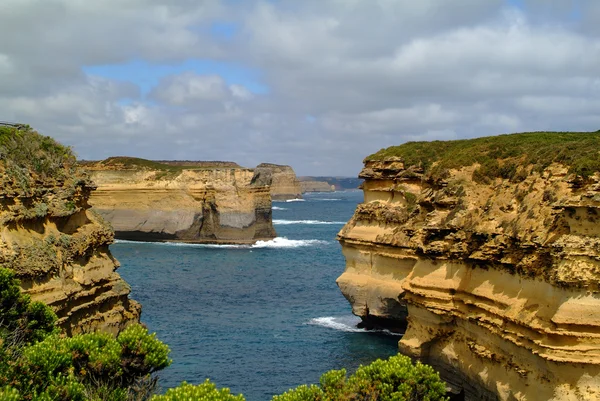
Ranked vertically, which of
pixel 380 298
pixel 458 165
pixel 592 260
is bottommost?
pixel 380 298

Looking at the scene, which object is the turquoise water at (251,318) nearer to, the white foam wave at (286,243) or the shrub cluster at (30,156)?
the white foam wave at (286,243)

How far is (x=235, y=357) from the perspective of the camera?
3625cm

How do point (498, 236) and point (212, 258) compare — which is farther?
point (212, 258)

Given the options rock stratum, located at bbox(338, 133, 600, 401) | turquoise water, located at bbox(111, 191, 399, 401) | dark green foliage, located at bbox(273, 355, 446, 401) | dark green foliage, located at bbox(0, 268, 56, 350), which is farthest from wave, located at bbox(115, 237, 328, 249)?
dark green foliage, located at bbox(273, 355, 446, 401)

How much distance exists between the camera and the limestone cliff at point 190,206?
9675 centimetres

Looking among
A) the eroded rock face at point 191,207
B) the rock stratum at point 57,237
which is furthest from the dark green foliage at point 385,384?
the eroded rock face at point 191,207

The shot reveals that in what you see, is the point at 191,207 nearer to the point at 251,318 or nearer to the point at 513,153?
the point at 251,318

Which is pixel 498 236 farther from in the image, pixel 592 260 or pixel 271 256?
pixel 271 256

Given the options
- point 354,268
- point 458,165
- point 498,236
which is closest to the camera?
point 498,236

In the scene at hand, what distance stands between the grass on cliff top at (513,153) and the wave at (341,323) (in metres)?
10.6

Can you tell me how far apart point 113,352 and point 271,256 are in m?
62.7

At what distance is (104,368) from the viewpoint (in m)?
18.7

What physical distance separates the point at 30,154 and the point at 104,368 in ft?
38.1

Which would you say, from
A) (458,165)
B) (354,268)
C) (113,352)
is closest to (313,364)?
(354,268)
